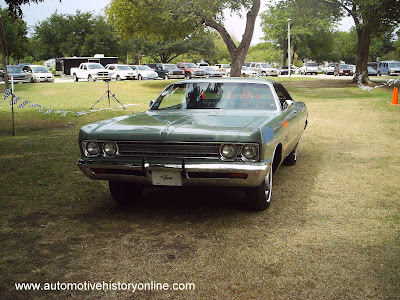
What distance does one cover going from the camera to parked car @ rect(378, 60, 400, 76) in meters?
45.2

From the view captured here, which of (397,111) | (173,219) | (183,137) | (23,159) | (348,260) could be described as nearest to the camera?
(348,260)

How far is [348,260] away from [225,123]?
6.16 ft

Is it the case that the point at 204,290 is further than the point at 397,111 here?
No

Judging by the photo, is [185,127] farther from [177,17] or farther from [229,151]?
[177,17]

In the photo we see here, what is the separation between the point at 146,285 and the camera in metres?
3.54

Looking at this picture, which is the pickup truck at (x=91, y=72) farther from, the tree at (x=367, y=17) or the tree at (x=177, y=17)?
the tree at (x=367, y=17)

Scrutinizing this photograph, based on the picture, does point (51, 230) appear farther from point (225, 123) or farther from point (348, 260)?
point (348, 260)

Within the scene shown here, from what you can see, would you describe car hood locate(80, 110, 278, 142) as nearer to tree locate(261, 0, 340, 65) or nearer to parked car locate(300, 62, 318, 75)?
tree locate(261, 0, 340, 65)

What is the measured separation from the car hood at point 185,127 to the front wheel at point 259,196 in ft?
2.16

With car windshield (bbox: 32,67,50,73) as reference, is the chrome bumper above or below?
below

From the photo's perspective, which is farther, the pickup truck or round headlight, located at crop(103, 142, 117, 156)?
the pickup truck

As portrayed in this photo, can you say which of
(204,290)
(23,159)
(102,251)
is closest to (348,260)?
(204,290)

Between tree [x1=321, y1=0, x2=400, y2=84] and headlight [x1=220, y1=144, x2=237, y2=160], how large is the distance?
69.7ft

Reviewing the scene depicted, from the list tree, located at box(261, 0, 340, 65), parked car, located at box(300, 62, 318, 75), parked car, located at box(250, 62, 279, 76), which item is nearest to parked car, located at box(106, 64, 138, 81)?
parked car, located at box(250, 62, 279, 76)
